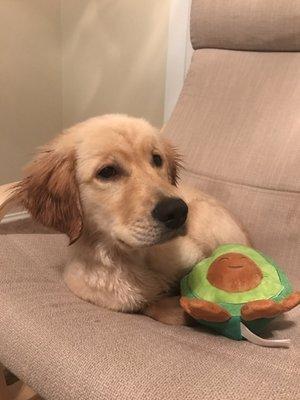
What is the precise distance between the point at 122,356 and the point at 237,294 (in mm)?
288

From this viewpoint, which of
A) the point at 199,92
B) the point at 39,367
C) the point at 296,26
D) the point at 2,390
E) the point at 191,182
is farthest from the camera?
the point at 199,92

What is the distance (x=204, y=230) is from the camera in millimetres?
1348

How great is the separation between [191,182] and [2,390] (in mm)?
872

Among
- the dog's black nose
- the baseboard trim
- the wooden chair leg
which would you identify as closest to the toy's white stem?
the dog's black nose

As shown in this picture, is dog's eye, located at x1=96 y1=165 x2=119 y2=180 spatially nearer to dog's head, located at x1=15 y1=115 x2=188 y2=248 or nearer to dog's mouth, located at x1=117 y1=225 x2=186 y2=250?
dog's head, located at x1=15 y1=115 x2=188 y2=248

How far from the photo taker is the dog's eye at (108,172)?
1.15 meters

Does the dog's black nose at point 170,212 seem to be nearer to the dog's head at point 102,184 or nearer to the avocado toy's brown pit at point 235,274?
the dog's head at point 102,184

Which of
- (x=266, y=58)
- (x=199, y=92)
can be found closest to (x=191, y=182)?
(x=199, y=92)

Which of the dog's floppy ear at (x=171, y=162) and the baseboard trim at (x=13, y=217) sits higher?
the dog's floppy ear at (x=171, y=162)

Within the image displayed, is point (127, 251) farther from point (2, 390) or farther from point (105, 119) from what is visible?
point (2, 390)

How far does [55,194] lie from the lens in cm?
116

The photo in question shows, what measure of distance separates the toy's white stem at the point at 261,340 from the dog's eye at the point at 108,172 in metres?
0.43

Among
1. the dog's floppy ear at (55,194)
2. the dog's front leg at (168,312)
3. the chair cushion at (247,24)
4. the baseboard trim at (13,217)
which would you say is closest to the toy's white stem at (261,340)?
the dog's front leg at (168,312)

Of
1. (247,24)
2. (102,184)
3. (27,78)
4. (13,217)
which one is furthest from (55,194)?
(27,78)
